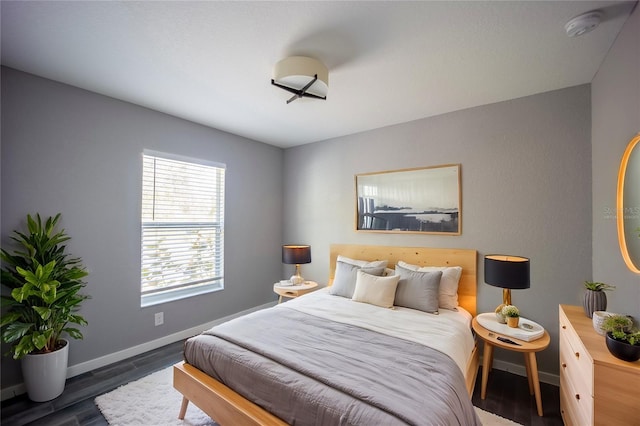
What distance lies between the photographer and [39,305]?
2105 millimetres

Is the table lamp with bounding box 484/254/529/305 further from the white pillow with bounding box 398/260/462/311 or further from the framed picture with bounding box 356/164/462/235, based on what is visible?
the framed picture with bounding box 356/164/462/235

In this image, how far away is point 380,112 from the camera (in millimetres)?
3029

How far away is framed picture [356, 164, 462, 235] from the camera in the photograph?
9.80 ft

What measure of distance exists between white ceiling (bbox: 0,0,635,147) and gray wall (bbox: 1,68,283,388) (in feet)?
0.76

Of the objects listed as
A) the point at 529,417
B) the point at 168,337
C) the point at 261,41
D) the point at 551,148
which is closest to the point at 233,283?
the point at 168,337

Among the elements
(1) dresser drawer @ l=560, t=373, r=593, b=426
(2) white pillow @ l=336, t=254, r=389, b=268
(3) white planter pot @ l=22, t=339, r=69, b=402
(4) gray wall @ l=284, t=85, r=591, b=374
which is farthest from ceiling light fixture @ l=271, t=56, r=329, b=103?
(3) white planter pot @ l=22, t=339, r=69, b=402

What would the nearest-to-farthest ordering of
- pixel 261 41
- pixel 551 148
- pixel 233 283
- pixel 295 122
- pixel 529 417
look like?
1. pixel 261 41
2. pixel 529 417
3. pixel 551 148
4. pixel 295 122
5. pixel 233 283

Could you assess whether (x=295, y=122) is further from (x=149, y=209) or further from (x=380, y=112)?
(x=149, y=209)

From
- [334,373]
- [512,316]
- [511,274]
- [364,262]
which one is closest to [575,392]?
[512,316]

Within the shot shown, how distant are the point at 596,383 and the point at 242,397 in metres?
1.86

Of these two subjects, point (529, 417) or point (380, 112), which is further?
point (380, 112)

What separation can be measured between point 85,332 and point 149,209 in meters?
1.28

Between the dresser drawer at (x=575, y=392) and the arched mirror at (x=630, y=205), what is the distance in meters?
0.68

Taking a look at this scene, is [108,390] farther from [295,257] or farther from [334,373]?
[295,257]
